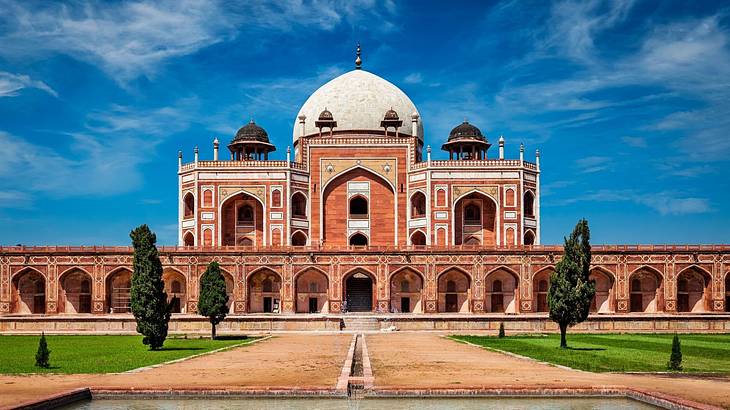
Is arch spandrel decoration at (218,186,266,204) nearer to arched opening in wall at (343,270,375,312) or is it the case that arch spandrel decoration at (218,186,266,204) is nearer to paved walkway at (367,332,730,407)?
arched opening in wall at (343,270,375,312)

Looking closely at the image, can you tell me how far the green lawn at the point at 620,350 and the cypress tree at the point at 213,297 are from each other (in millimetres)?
6568

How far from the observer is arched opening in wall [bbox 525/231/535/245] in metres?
37.5

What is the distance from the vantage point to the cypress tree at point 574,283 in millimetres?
19922

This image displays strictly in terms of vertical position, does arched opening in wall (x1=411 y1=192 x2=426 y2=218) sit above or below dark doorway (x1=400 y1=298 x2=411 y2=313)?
above

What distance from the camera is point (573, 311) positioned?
19.9 metres

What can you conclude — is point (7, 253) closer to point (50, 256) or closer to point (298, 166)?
point (50, 256)

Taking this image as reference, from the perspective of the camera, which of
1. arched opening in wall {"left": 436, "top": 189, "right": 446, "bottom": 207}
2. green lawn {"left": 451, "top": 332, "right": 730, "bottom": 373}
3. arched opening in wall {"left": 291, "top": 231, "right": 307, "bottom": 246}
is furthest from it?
arched opening in wall {"left": 291, "top": 231, "right": 307, "bottom": 246}

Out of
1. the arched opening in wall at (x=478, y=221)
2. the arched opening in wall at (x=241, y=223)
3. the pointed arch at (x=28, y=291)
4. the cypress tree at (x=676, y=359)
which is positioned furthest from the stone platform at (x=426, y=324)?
the cypress tree at (x=676, y=359)

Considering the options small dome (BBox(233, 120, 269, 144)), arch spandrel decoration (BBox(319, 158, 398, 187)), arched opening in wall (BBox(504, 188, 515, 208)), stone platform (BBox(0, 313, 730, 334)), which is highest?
small dome (BBox(233, 120, 269, 144))

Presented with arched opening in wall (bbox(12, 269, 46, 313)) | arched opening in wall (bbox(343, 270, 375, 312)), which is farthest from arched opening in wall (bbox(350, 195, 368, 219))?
arched opening in wall (bbox(12, 269, 46, 313))

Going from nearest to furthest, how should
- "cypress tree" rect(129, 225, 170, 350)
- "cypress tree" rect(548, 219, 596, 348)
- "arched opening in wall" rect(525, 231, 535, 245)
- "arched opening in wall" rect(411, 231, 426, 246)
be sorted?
"cypress tree" rect(129, 225, 170, 350) < "cypress tree" rect(548, 219, 596, 348) < "arched opening in wall" rect(525, 231, 535, 245) < "arched opening in wall" rect(411, 231, 426, 246)

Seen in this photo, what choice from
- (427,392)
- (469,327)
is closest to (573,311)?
(469,327)

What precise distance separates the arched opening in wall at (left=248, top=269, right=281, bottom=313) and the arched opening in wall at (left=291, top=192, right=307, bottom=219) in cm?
531

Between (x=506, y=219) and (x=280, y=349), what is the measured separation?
20.0 m
